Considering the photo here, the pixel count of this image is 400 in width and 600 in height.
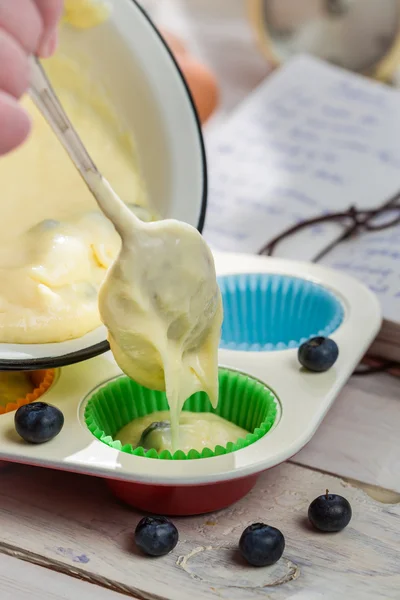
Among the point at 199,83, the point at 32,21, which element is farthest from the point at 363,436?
the point at 199,83

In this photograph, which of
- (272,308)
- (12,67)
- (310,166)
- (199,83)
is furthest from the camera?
(199,83)

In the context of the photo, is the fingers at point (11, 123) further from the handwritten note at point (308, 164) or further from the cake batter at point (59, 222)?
the handwritten note at point (308, 164)

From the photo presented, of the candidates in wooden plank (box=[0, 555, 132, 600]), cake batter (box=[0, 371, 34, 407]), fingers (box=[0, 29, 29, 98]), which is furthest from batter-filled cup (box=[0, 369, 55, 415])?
fingers (box=[0, 29, 29, 98])

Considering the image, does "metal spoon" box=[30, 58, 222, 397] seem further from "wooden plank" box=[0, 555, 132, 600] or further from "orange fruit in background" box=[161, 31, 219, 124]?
"orange fruit in background" box=[161, 31, 219, 124]

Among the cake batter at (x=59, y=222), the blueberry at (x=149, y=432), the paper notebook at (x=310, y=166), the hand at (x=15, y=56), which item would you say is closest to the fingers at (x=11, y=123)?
the hand at (x=15, y=56)

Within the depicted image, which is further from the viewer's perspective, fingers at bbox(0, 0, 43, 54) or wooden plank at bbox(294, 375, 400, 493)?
wooden plank at bbox(294, 375, 400, 493)

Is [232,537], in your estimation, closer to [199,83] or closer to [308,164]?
[308,164]
